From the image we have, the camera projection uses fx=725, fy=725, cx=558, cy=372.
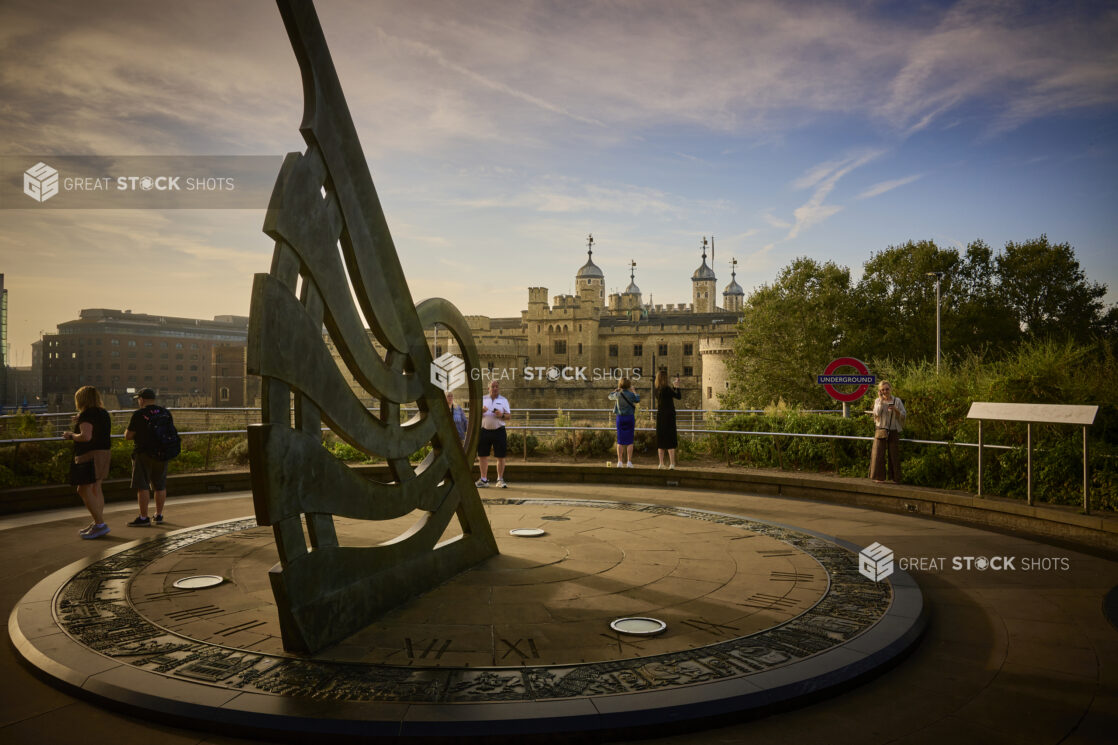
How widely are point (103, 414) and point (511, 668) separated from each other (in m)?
Result: 5.61

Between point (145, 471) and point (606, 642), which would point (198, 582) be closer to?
point (145, 471)

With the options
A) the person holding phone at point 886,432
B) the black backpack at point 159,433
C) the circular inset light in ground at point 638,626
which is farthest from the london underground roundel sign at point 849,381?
the black backpack at point 159,433

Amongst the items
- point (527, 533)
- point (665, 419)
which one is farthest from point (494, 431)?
point (527, 533)

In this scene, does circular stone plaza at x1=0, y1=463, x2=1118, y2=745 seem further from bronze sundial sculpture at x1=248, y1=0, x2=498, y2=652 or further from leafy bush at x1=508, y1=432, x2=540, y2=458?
leafy bush at x1=508, y1=432, x2=540, y2=458

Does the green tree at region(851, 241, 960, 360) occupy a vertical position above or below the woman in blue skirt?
above

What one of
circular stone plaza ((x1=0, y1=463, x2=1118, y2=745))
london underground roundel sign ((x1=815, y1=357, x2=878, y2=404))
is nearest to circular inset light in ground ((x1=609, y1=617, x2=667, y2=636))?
circular stone plaza ((x1=0, y1=463, x2=1118, y2=745))

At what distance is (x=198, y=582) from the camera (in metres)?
5.38

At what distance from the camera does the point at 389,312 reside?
531cm

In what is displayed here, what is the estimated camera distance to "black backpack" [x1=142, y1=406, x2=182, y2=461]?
7504 millimetres

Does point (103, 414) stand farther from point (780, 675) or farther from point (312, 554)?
point (780, 675)

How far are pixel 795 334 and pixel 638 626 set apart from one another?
108 ft

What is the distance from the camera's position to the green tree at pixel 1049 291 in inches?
1432

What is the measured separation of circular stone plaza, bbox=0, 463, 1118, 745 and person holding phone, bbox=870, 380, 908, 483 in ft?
6.82

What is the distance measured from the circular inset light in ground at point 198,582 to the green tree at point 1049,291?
1577 inches
